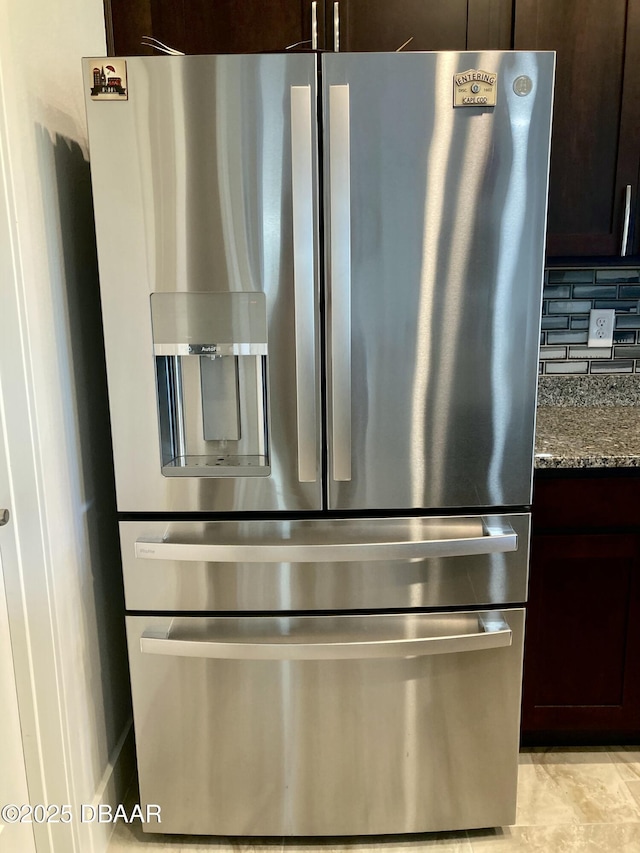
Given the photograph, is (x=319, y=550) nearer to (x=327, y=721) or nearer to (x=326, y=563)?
(x=326, y=563)

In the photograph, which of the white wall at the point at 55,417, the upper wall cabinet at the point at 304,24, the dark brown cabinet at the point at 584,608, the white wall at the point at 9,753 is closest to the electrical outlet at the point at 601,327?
the dark brown cabinet at the point at 584,608

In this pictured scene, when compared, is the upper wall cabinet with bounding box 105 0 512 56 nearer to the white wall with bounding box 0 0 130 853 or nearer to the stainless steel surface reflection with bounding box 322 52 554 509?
the white wall with bounding box 0 0 130 853

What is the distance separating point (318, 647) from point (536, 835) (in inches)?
31.6

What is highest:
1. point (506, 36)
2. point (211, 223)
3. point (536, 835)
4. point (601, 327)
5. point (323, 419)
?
point (506, 36)

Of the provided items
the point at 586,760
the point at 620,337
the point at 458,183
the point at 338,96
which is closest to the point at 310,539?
the point at 458,183

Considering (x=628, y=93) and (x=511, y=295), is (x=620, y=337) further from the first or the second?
(x=511, y=295)

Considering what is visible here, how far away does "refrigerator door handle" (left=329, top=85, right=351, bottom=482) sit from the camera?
1.21m

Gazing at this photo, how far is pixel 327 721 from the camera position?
149 cm

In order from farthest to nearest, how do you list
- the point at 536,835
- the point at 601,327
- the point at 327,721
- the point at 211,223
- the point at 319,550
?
the point at 601,327, the point at 536,835, the point at 327,721, the point at 319,550, the point at 211,223

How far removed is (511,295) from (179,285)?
27.4 inches

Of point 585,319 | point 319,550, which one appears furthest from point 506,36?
point 319,550

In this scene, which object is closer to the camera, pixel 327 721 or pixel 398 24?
pixel 327 721

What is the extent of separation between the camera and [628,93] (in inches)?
67.1

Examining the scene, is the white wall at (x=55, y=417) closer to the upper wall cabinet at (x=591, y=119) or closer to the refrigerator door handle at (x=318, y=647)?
the refrigerator door handle at (x=318, y=647)
